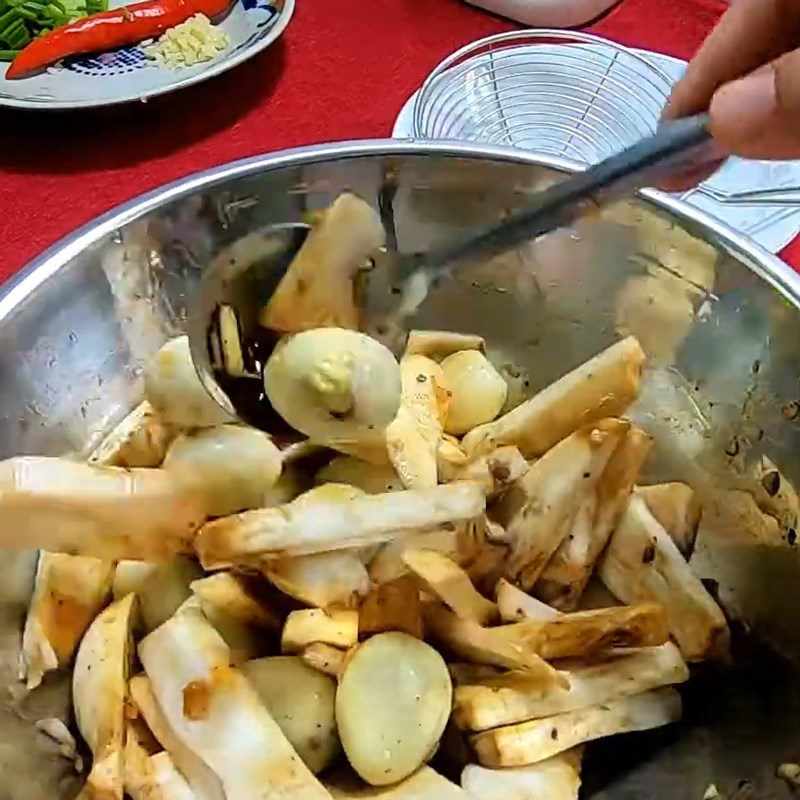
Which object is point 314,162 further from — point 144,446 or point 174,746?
point 174,746

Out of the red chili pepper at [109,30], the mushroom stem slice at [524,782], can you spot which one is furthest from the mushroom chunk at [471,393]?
the red chili pepper at [109,30]

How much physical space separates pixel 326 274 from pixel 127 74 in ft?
1.78

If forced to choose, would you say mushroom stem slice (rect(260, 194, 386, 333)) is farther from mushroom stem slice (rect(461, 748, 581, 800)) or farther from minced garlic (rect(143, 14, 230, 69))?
minced garlic (rect(143, 14, 230, 69))

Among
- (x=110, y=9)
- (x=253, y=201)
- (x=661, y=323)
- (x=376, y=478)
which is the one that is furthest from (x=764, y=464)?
(x=110, y=9)

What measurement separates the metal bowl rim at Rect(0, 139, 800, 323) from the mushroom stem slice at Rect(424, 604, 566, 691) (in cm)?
25

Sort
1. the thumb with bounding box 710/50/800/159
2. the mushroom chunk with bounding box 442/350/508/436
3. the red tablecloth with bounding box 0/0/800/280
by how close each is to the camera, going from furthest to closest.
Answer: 1. the red tablecloth with bounding box 0/0/800/280
2. the mushroom chunk with bounding box 442/350/508/436
3. the thumb with bounding box 710/50/800/159

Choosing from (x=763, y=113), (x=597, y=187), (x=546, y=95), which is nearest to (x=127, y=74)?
(x=546, y=95)

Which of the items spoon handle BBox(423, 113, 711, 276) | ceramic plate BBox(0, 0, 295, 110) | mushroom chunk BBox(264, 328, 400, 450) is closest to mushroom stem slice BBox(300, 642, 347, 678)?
mushroom chunk BBox(264, 328, 400, 450)

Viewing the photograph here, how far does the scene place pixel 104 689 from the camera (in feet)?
1.74

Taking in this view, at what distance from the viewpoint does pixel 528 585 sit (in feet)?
1.95

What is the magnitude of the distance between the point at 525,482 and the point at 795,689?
0.18 m

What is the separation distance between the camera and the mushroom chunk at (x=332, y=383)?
1.69 feet

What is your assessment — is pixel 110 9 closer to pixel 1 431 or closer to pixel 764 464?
pixel 1 431

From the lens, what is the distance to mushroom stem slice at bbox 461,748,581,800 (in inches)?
20.1
